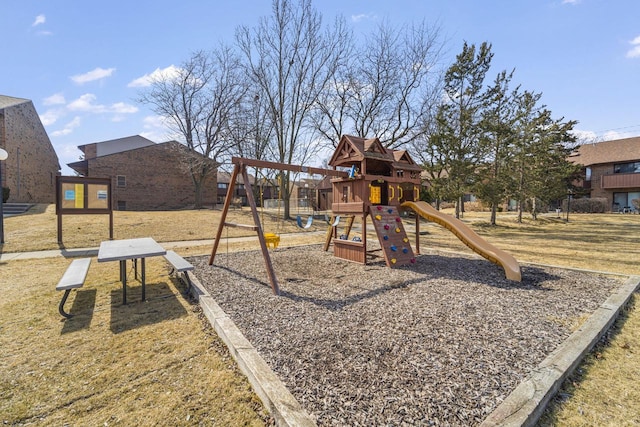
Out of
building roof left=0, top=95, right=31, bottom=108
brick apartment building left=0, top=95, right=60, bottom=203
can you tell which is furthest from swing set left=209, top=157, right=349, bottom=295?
building roof left=0, top=95, right=31, bottom=108

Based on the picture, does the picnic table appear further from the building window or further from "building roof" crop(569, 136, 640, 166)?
the building window

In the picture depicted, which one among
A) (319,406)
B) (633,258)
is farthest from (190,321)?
(633,258)

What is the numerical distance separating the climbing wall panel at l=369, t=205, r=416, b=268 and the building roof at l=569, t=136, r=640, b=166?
1239 inches

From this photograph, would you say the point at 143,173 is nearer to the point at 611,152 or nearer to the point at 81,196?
the point at 81,196

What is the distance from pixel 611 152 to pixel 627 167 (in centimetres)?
280

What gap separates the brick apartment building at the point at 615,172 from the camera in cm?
2933

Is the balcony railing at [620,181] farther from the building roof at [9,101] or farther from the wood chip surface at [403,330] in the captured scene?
the building roof at [9,101]

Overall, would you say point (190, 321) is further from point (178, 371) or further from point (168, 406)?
point (168, 406)

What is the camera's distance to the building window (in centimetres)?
2938

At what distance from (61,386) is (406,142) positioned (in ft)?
76.7

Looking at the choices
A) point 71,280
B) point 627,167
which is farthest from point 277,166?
point 627,167

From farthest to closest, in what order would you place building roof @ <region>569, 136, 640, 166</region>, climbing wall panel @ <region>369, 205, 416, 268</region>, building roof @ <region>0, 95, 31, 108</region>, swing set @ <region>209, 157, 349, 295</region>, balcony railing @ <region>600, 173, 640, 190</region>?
building roof @ <region>569, 136, 640, 166</region> → balcony railing @ <region>600, 173, 640, 190</region> → building roof @ <region>0, 95, 31, 108</region> → climbing wall panel @ <region>369, 205, 416, 268</region> → swing set @ <region>209, 157, 349, 295</region>

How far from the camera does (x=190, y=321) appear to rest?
14.0 feet

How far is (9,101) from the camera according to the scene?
2577 centimetres
